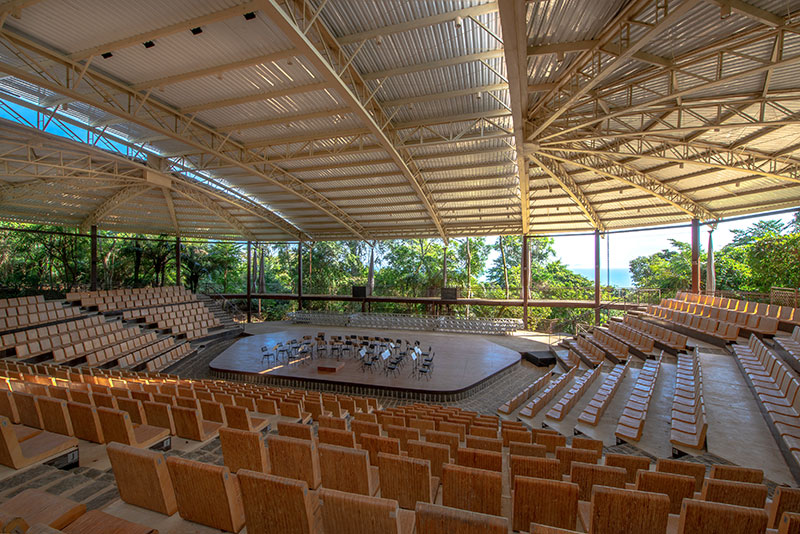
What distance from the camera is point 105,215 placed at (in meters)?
19.5

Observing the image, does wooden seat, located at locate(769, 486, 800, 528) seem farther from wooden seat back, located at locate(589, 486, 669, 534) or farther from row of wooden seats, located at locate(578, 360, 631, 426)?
row of wooden seats, located at locate(578, 360, 631, 426)

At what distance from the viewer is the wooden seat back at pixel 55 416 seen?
3668 millimetres

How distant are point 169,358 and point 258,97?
1056 centimetres

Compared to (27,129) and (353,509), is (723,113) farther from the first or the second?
(27,129)

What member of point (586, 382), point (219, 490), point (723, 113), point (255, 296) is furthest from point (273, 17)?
point (255, 296)

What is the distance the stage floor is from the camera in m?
11.5

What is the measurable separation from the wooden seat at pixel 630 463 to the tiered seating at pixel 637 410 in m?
2.50

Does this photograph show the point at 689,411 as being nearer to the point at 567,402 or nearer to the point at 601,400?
the point at 601,400

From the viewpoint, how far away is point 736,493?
2535mm

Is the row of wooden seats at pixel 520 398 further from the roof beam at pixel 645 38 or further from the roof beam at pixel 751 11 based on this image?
the roof beam at pixel 751 11

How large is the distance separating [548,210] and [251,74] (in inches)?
617

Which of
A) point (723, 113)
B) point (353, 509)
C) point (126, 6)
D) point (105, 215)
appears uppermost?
point (126, 6)

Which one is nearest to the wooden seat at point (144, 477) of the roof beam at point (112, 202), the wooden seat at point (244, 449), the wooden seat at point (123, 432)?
the wooden seat at point (244, 449)

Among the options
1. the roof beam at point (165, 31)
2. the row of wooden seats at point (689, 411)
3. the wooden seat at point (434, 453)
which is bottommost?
the row of wooden seats at point (689, 411)
